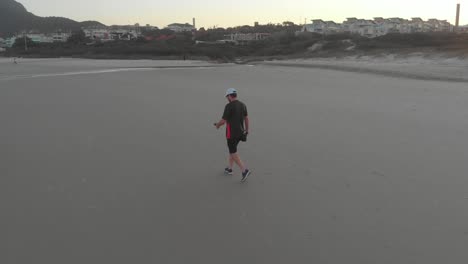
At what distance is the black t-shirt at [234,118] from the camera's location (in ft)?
17.0

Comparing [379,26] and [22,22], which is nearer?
[379,26]

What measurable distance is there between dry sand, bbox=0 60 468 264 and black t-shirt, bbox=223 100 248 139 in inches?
24.5

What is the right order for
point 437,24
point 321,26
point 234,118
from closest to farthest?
point 234,118 < point 321,26 < point 437,24

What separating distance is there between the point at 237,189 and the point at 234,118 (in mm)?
919

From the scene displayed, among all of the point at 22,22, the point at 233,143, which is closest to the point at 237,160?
the point at 233,143

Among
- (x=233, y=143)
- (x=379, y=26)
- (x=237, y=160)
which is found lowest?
(x=237, y=160)

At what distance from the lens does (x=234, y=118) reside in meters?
5.20

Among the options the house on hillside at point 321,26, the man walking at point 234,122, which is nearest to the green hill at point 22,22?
the house on hillside at point 321,26

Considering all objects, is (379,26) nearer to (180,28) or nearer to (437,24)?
(437,24)

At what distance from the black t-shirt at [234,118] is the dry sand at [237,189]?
24.5 inches

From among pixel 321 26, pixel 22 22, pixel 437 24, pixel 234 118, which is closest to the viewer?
pixel 234 118

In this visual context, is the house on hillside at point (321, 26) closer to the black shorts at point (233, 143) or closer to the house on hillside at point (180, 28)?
the house on hillside at point (180, 28)

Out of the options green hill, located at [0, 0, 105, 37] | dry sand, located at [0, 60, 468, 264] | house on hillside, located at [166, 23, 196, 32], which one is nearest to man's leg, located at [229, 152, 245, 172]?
dry sand, located at [0, 60, 468, 264]

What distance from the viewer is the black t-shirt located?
5.19m
